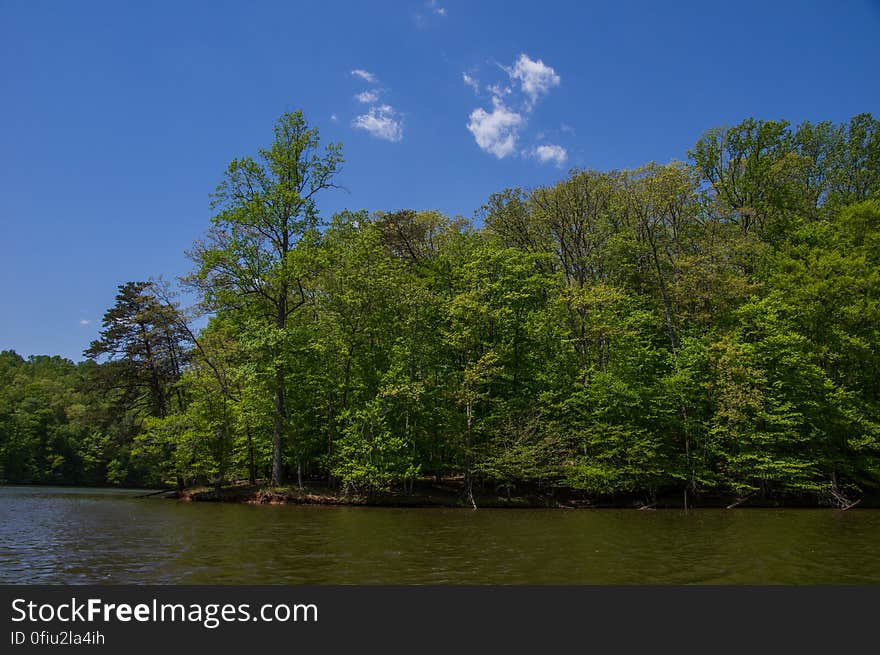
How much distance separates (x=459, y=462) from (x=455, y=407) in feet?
10.9

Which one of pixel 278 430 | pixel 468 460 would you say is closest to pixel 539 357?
pixel 468 460

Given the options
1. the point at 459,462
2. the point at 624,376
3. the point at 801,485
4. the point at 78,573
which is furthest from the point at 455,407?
the point at 78,573

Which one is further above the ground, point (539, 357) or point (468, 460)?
point (539, 357)

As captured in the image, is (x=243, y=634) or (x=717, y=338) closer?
(x=243, y=634)

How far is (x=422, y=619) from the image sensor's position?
766cm

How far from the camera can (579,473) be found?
31.4 meters

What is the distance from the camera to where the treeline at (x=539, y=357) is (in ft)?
104

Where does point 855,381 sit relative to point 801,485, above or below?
above

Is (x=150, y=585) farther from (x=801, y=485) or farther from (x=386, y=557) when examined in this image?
(x=801, y=485)

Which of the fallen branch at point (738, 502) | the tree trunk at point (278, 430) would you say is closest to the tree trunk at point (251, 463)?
the tree trunk at point (278, 430)

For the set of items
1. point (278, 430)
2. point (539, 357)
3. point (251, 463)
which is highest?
point (539, 357)

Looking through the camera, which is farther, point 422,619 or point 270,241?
point 270,241

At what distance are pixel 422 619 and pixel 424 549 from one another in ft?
23.2

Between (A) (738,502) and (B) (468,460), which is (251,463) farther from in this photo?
(A) (738,502)
